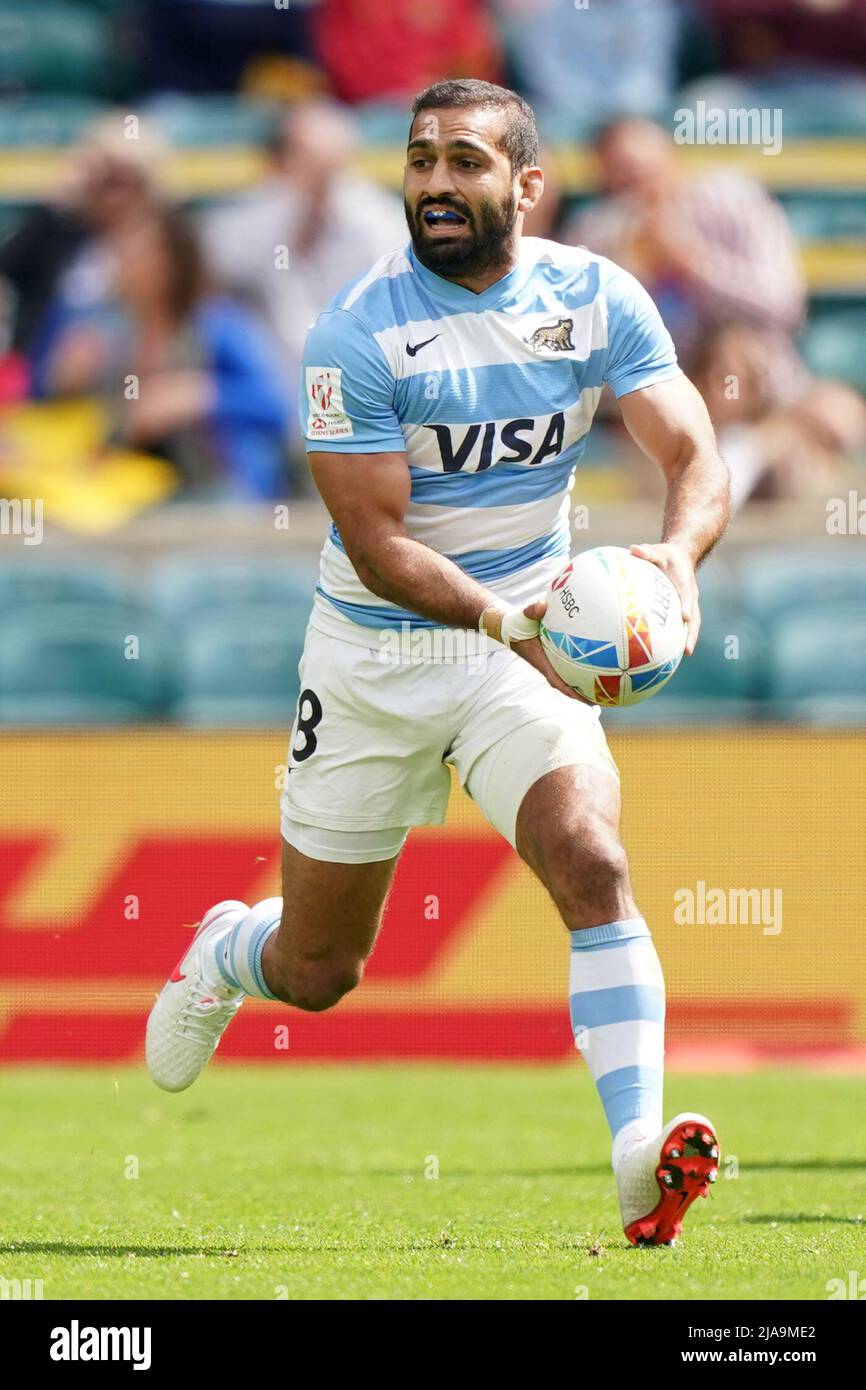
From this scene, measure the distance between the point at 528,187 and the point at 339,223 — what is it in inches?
302

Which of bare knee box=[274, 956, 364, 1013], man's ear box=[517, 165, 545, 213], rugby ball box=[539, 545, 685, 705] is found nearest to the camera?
rugby ball box=[539, 545, 685, 705]

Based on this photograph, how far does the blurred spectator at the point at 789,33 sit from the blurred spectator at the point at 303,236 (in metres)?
2.74

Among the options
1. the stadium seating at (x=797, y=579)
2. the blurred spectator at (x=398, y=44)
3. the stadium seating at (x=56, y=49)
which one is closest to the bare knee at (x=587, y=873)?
the stadium seating at (x=797, y=579)

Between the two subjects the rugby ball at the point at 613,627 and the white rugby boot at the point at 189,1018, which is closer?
the rugby ball at the point at 613,627

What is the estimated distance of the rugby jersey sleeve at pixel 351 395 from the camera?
197 inches

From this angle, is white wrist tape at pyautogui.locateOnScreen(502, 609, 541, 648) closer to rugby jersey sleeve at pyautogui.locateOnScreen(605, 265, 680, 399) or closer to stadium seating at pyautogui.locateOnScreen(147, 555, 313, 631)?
rugby jersey sleeve at pyautogui.locateOnScreen(605, 265, 680, 399)

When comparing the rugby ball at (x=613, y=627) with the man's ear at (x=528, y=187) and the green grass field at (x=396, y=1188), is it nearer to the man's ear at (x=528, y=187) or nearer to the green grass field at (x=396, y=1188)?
the man's ear at (x=528, y=187)

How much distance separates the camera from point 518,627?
4664mm

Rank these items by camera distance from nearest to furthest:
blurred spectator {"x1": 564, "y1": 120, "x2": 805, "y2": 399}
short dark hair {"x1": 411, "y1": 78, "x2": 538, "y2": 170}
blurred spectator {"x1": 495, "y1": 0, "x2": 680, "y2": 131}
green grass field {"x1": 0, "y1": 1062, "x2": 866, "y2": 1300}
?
1. green grass field {"x1": 0, "y1": 1062, "x2": 866, "y2": 1300}
2. short dark hair {"x1": 411, "y1": 78, "x2": 538, "y2": 170}
3. blurred spectator {"x1": 564, "y1": 120, "x2": 805, "y2": 399}
4. blurred spectator {"x1": 495, "y1": 0, "x2": 680, "y2": 131}

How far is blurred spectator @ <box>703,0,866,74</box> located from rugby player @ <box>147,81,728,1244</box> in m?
9.15

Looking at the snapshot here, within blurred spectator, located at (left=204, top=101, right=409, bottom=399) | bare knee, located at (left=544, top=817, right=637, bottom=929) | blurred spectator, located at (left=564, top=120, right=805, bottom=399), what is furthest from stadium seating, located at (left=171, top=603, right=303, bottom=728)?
bare knee, located at (left=544, top=817, right=637, bottom=929)

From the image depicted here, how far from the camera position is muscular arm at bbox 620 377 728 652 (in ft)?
15.8

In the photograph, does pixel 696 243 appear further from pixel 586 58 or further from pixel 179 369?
pixel 179 369

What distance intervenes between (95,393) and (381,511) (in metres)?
7.80
